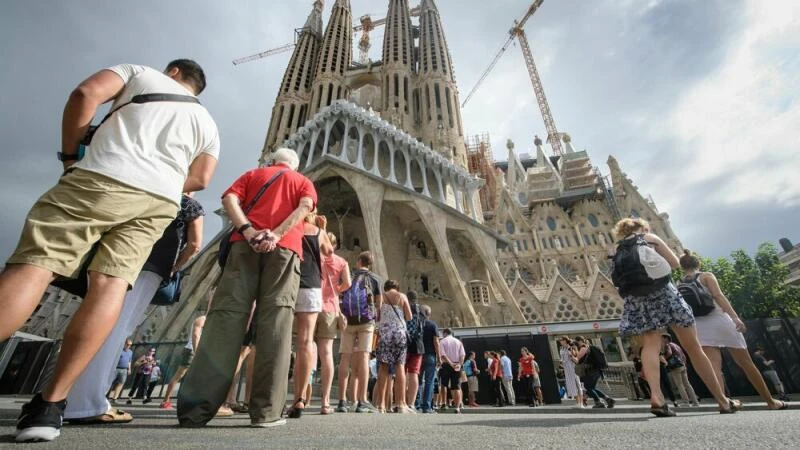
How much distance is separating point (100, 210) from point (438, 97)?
111 feet

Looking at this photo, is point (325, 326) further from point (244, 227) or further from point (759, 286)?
point (759, 286)

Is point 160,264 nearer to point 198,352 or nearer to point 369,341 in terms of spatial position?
point 198,352

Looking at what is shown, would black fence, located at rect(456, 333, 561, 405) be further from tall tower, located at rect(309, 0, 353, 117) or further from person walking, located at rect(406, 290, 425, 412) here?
tall tower, located at rect(309, 0, 353, 117)

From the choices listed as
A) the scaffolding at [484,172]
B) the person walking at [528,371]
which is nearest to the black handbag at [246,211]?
the person walking at [528,371]

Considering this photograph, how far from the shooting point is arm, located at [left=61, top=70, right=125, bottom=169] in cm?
172

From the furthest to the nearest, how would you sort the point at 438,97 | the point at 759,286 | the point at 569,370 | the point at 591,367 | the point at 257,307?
the point at 438,97, the point at 759,286, the point at 569,370, the point at 591,367, the point at 257,307

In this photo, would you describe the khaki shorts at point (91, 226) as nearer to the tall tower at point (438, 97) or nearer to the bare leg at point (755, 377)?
the bare leg at point (755, 377)

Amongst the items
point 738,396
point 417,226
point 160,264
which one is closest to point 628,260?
point 160,264

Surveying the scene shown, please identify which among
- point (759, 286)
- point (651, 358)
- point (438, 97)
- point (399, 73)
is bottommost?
point (651, 358)

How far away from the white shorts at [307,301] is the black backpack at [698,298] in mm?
4023

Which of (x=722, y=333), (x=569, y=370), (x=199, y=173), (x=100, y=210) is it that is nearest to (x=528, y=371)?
(x=569, y=370)

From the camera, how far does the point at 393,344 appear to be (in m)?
4.49

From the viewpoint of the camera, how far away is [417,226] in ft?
79.7

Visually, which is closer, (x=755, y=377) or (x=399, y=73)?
(x=755, y=377)
